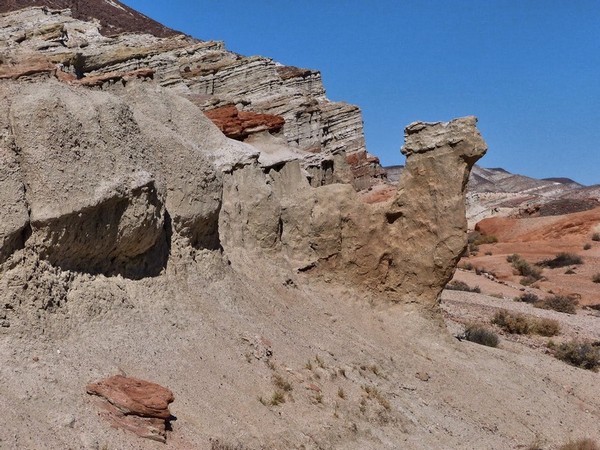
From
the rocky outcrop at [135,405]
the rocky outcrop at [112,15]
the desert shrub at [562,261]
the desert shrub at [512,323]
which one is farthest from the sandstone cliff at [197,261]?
the rocky outcrop at [112,15]

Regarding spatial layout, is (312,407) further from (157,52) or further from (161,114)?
(157,52)

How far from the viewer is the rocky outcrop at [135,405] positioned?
650 centimetres

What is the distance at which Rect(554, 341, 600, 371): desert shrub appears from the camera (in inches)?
Answer: 655

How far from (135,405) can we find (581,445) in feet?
24.9

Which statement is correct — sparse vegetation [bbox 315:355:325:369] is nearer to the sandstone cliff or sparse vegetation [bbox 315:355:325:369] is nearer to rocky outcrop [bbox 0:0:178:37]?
the sandstone cliff

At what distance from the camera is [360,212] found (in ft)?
45.2

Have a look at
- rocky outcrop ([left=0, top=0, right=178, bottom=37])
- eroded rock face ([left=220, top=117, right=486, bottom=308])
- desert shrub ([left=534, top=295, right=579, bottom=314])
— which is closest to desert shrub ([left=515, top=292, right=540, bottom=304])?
desert shrub ([left=534, top=295, right=579, bottom=314])

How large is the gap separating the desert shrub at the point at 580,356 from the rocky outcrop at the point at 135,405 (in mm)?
12480

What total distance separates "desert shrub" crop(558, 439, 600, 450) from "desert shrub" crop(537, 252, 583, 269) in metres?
28.2

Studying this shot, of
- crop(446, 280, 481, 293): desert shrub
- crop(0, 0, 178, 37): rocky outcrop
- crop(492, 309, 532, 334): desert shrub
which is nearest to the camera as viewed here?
crop(492, 309, 532, 334): desert shrub

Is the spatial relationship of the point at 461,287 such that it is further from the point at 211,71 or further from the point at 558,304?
the point at 211,71

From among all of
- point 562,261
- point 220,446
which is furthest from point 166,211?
point 562,261

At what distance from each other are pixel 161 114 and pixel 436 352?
6293 millimetres

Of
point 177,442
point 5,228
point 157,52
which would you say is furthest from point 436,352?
point 157,52
